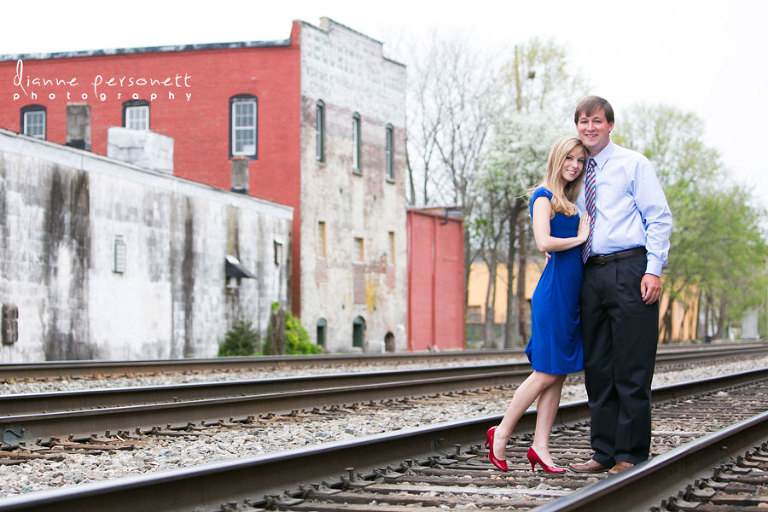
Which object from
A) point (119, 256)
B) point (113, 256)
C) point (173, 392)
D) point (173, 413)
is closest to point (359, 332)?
point (119, 256)

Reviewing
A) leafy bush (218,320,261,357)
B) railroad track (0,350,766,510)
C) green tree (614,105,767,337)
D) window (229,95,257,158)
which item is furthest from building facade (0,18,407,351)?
railroad track (0,350,766,510)

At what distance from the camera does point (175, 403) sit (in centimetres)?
929

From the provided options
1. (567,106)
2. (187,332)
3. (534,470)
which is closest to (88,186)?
(187,332)

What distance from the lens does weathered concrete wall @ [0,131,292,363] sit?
815 inches

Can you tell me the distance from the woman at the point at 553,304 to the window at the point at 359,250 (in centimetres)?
3052

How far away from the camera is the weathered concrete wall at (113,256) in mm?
20703

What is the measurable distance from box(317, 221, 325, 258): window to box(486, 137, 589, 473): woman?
28.2 metres

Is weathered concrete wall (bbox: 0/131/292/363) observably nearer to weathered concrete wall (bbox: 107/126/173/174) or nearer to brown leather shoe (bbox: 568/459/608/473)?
weathered concrete wall (bbox: 107/126/173/174)

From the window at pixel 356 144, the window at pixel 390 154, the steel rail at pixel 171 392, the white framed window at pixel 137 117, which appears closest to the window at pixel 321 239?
the window at pixel 356 144

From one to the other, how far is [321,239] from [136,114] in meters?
6.90

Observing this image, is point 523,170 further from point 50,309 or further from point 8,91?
point 50,309

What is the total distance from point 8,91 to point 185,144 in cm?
614

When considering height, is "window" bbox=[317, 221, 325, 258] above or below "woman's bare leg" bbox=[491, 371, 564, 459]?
above

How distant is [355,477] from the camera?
18.6 feet
